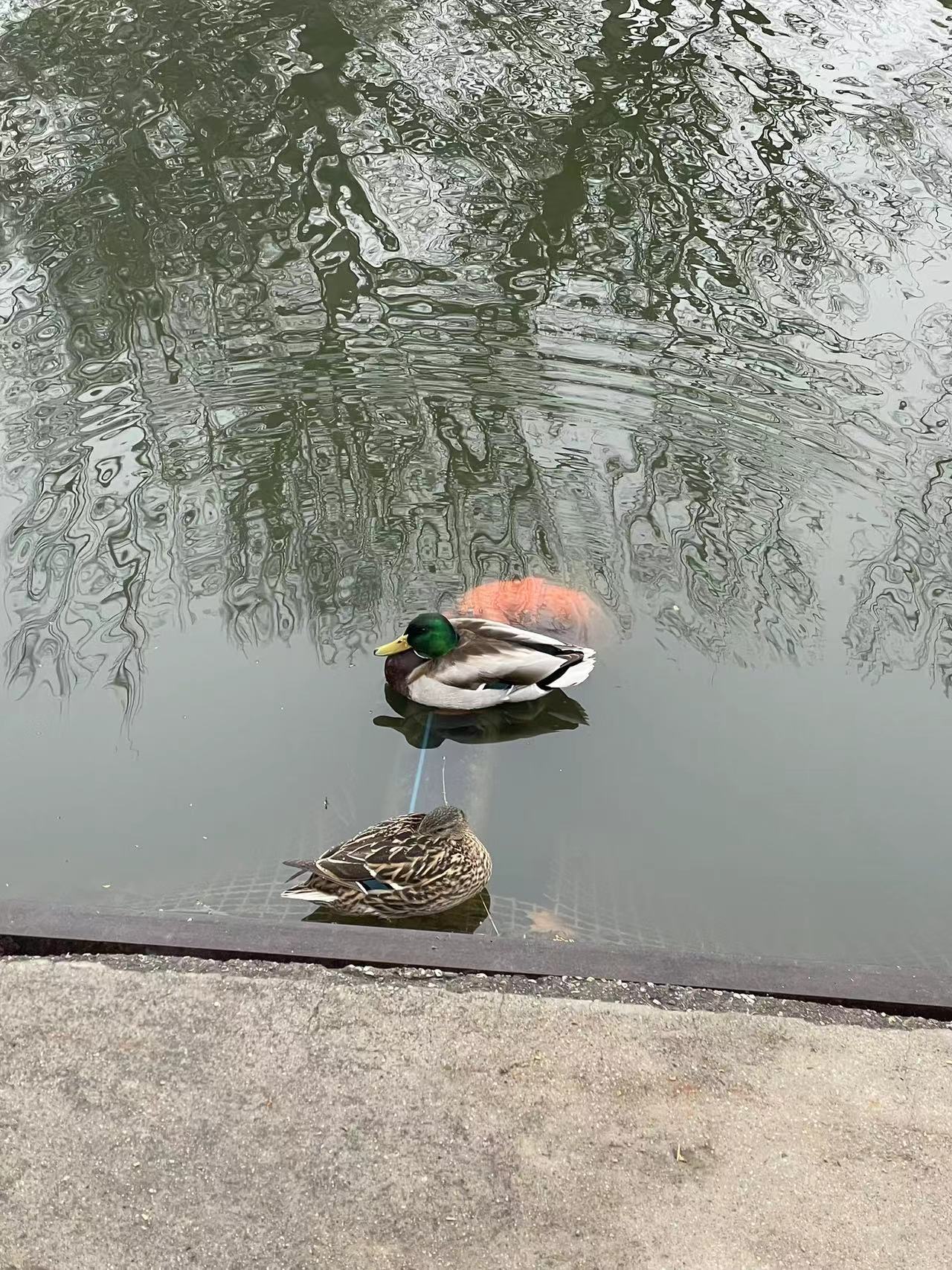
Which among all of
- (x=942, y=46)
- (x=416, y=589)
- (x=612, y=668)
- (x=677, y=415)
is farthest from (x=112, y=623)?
(x=942, y=46)

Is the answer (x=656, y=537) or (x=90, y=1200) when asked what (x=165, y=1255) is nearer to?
(x=90, y=1200)

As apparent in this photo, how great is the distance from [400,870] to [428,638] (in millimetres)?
1301

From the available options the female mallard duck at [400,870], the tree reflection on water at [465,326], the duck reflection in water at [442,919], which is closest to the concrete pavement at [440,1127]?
the female mallard duck at [400,870]

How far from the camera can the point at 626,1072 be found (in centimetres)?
287

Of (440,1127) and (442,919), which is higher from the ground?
(440,1127)

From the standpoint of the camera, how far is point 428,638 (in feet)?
Result: 16.9

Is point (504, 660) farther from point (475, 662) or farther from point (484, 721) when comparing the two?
point (484, 721)

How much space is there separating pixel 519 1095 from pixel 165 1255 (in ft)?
2.73

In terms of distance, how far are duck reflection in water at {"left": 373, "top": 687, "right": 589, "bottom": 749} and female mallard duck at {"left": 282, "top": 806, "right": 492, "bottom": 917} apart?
98 centimetres

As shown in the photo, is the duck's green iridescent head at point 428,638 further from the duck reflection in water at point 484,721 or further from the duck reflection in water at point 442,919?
the duck reflection in water at point 442,919

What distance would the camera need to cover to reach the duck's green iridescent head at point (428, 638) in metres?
5.12

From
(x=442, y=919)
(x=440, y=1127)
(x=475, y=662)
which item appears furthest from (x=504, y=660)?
(x=440, y=1127)

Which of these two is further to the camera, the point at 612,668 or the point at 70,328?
the point at 70,328

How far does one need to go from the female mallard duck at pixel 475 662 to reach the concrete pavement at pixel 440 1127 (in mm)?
2209
